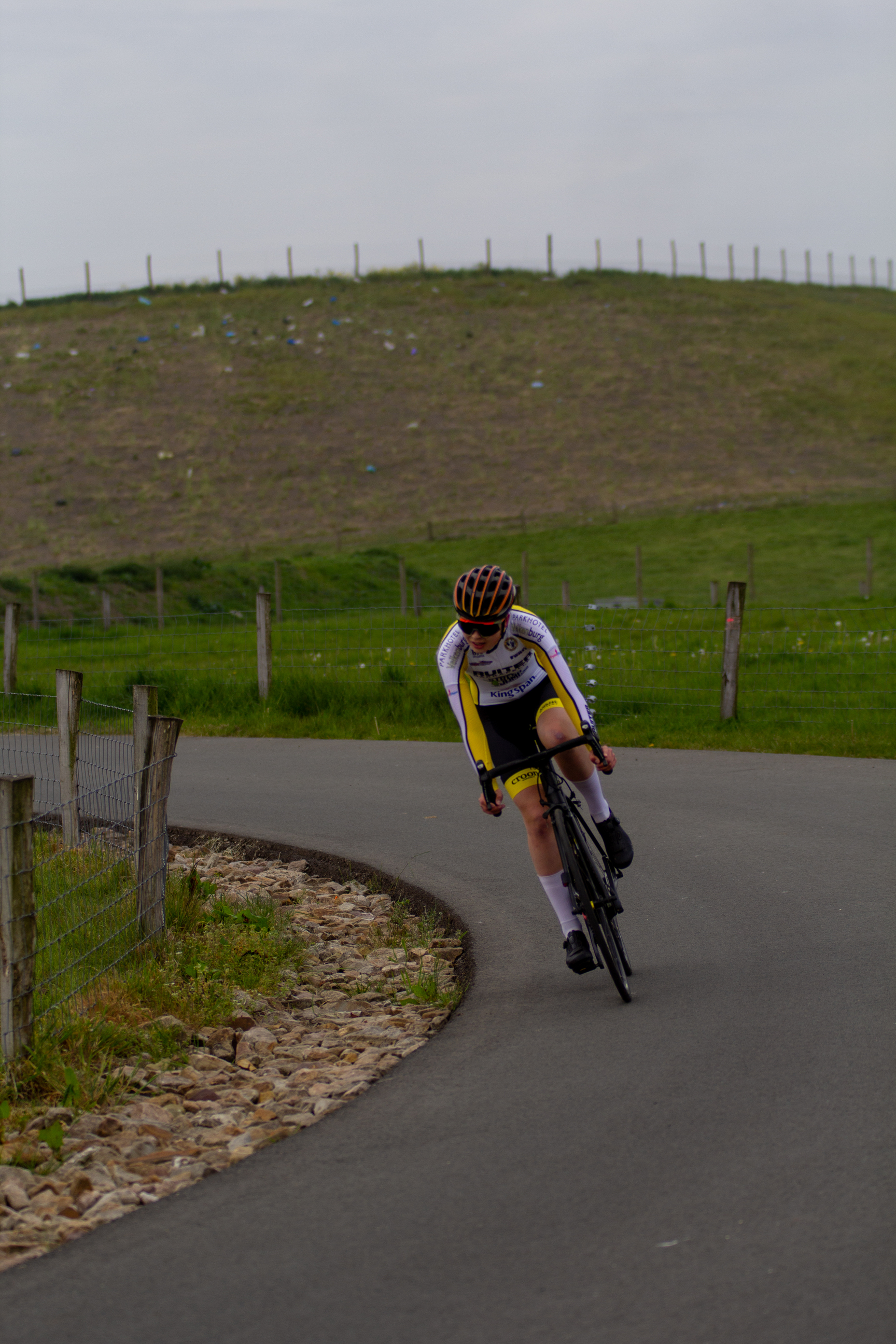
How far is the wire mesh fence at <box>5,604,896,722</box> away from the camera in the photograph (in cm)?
1464

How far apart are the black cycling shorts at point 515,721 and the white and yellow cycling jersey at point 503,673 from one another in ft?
0.09

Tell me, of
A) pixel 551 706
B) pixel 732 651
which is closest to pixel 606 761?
pixel 551 706

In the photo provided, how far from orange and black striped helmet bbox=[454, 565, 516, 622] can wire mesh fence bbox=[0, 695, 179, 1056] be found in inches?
75.4

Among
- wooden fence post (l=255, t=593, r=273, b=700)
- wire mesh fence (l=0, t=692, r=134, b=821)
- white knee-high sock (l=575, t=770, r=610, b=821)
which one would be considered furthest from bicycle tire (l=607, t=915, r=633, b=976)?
wooden fence post (l=255, t=593, r=273, b=700)

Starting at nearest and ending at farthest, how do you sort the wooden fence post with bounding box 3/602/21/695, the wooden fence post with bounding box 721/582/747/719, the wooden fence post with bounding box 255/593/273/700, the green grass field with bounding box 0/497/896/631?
the wooden fence post with bounding box 721/582/747/719, the wooden fence post with bounding box 255/593/273/700, the wooden fence post with bounding box 3/602/21/695, the green grass field with bounding box 0/497/896/631

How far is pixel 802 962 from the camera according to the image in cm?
629

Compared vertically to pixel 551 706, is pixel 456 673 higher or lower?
higher

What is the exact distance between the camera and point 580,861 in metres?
5.89

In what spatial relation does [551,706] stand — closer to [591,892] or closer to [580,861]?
[580,861]

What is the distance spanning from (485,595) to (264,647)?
1046 cm

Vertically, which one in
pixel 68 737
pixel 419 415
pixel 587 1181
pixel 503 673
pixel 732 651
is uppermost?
pixel 419 415

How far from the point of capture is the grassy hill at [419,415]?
5059 centimetres

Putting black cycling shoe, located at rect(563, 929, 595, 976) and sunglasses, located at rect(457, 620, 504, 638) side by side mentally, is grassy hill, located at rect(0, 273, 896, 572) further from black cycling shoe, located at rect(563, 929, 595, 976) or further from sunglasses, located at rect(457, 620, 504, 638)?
black cycling shoe, located at rect(563, 929, 595, 976)

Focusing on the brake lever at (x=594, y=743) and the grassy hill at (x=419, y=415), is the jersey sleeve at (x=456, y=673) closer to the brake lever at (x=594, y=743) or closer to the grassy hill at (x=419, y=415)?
the brake lever at (x=594, y=743)
